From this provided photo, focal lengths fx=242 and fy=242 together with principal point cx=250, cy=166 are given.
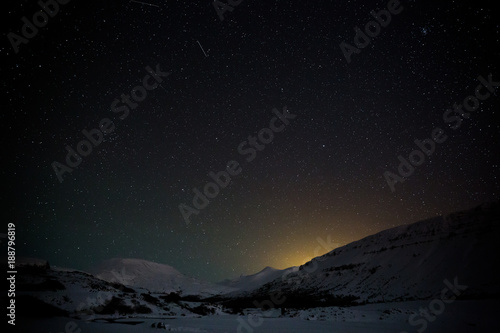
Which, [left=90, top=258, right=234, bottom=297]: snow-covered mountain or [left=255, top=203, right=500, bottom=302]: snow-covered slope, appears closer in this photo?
[left=255, top=203, right=500, bottom=302]: snow-covered slope

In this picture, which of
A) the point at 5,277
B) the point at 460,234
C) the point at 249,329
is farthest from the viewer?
the point at 460,234

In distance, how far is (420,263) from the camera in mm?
47875

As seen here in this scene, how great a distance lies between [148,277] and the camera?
157 metres

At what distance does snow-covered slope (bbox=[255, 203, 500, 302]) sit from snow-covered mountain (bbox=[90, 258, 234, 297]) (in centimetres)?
8679

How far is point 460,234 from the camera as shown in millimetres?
48906

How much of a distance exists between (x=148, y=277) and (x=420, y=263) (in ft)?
515

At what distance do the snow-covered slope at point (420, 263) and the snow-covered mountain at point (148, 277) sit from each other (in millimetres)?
86791

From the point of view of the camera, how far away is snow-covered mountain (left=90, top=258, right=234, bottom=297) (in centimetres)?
13916

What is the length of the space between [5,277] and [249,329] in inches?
690

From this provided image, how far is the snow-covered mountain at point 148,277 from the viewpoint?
13916 cm

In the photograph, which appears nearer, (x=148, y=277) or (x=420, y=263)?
(x=420, y=263)

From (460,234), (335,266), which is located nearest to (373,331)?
(460,234)

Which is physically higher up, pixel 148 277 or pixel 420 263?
pixel 148 277

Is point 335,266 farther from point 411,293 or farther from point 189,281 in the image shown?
point 189,281
